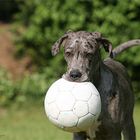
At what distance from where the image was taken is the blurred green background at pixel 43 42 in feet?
53.5

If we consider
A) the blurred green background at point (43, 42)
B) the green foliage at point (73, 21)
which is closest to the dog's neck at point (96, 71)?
the blurred green background at point (43, 42)

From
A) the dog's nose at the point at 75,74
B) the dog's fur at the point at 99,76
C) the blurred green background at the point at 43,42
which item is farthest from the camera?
the blurred green background at the point at 43,42

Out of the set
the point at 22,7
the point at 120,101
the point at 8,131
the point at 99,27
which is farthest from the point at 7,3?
the point at 120,101

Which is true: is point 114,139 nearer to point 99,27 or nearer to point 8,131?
point 8,131

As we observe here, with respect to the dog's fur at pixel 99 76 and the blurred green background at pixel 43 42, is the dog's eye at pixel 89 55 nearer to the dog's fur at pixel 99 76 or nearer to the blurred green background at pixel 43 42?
the dog's fur at pixel 99 76

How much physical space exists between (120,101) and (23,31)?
9.83m

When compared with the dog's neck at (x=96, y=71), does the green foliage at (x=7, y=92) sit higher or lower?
lower

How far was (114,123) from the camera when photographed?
828 cm

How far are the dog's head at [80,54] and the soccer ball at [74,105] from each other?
118mm

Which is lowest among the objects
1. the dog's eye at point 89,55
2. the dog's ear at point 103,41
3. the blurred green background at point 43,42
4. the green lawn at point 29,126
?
the green lawn at point 29,126

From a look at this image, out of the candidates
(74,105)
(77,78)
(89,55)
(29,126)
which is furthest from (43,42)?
(74,105)

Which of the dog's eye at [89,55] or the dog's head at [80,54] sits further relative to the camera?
the dog's eye at [89,55]

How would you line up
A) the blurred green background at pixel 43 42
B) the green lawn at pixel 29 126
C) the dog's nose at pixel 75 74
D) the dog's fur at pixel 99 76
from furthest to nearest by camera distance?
1. the blurred green background at pixel 43 42
2. the green lawn at pixel 29 126
3. the dog's fur at pixel 99 76
4. the dog's nose at pixel 75 74

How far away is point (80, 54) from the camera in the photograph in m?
7.94
